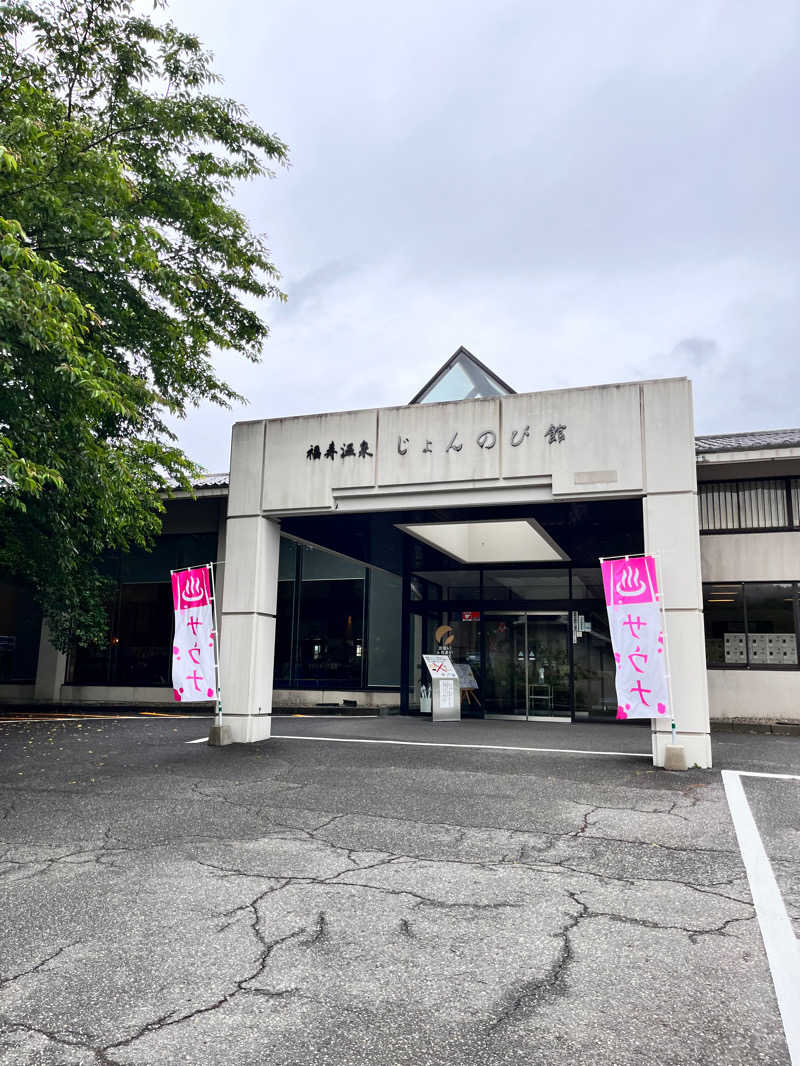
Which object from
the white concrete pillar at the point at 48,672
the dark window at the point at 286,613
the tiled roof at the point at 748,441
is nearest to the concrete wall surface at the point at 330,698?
the dark window at the point at 286,613

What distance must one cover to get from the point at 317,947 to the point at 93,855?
2399 mm

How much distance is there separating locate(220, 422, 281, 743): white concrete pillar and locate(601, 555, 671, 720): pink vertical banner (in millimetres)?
5106

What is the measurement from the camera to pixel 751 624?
579 inches

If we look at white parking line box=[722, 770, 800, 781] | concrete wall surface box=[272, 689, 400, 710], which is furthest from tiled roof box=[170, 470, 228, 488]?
white parking line box=[722, 770, 800, 781]

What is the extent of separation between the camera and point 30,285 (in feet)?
22.7

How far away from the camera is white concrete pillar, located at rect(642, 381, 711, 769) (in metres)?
8.98

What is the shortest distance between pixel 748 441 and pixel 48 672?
18797 mm

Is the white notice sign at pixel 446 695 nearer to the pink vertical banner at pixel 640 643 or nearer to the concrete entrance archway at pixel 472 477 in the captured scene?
the concrete entrance archway at pixel 472 477

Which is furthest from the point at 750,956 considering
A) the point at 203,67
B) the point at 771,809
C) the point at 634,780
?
the point at 203,67

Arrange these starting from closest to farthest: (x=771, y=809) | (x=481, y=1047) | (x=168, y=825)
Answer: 1. (x=481, y=1047)
2. (x=168, y=825)
3. (x=771, y=809)

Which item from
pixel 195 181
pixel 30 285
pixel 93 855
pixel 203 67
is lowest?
pixel 93 855

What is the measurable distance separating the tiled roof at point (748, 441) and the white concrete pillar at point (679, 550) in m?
5.23

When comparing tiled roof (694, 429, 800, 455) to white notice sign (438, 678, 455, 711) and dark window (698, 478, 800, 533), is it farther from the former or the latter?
white notice sign (438, 678, 455, 711)

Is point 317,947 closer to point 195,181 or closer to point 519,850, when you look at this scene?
point 519,850
